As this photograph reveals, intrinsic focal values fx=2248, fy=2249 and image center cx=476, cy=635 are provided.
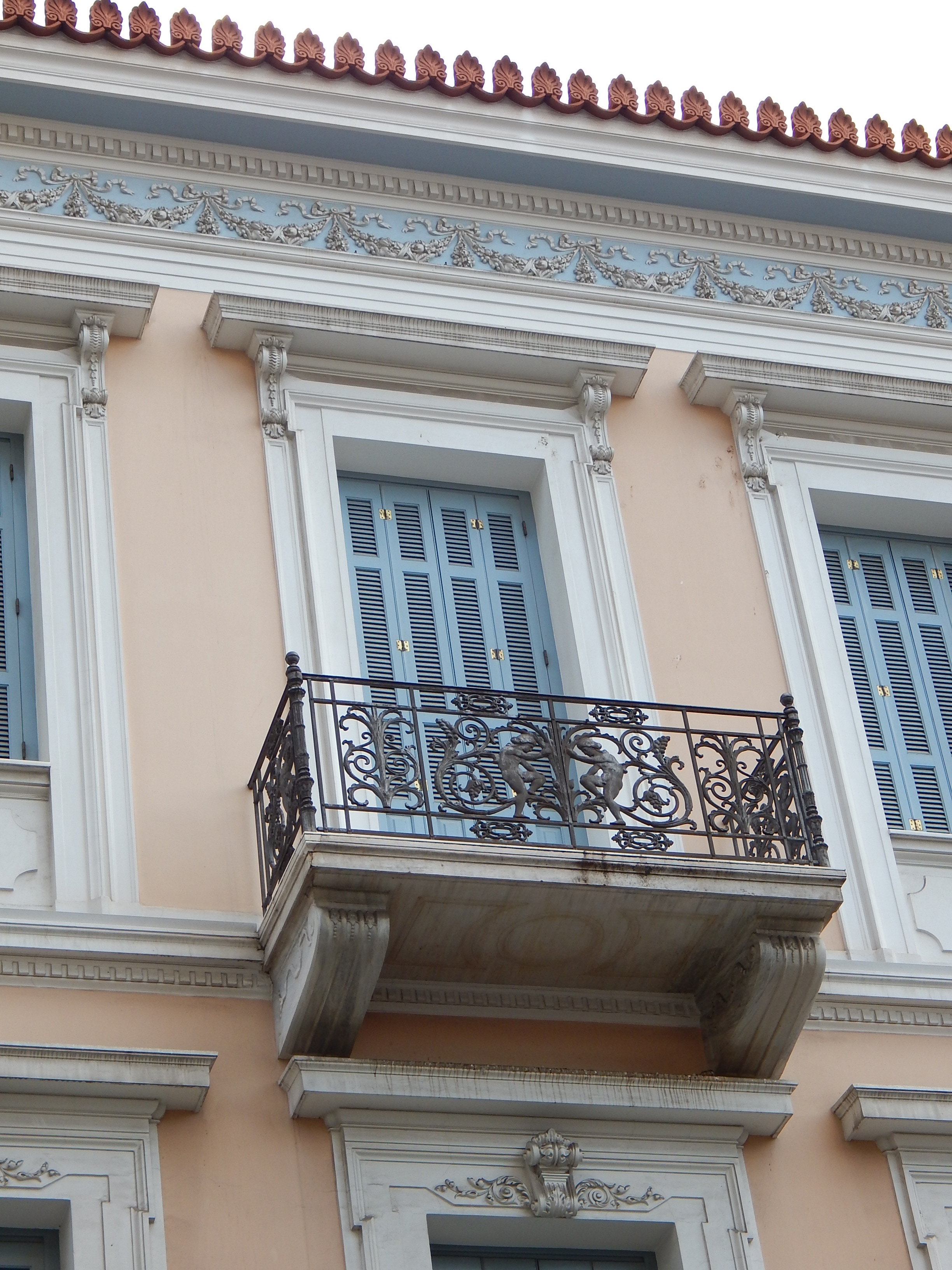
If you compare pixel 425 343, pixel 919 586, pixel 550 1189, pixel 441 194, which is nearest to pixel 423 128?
pixel 441 194

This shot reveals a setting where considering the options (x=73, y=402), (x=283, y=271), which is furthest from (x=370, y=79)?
(x=73, y=402)

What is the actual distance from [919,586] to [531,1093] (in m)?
4.29

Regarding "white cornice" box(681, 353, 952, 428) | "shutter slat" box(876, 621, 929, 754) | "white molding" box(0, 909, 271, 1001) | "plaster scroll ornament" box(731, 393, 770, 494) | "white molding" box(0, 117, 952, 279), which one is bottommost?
"white molding" box(0, 909, 271, 1001)

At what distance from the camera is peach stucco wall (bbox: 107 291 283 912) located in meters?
9.96

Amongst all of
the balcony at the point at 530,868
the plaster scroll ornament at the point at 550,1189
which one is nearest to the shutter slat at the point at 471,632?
the balcony at the point at 530,868

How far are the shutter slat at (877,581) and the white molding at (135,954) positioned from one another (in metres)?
4.32

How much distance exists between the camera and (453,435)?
1183 centimetres

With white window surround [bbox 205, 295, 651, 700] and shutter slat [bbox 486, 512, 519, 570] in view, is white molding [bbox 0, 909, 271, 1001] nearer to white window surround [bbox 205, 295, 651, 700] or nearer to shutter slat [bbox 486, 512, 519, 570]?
white window surround [bbox 205, 295, 651, 700]

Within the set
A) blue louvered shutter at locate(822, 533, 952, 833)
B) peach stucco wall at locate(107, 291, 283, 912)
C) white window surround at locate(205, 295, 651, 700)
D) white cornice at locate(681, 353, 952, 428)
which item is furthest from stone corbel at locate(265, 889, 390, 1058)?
white cornice at locate(681, 353, 952, 428)

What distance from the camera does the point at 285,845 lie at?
374 inches

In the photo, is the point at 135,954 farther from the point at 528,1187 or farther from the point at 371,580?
the point at 371,580

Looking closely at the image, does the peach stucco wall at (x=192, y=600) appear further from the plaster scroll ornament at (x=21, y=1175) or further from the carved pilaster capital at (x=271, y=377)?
the plaster scroll ornament at (x=21, y=1175)

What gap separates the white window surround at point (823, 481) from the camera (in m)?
11.5

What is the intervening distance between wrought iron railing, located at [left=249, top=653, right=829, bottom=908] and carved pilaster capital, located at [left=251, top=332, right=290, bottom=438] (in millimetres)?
1624
